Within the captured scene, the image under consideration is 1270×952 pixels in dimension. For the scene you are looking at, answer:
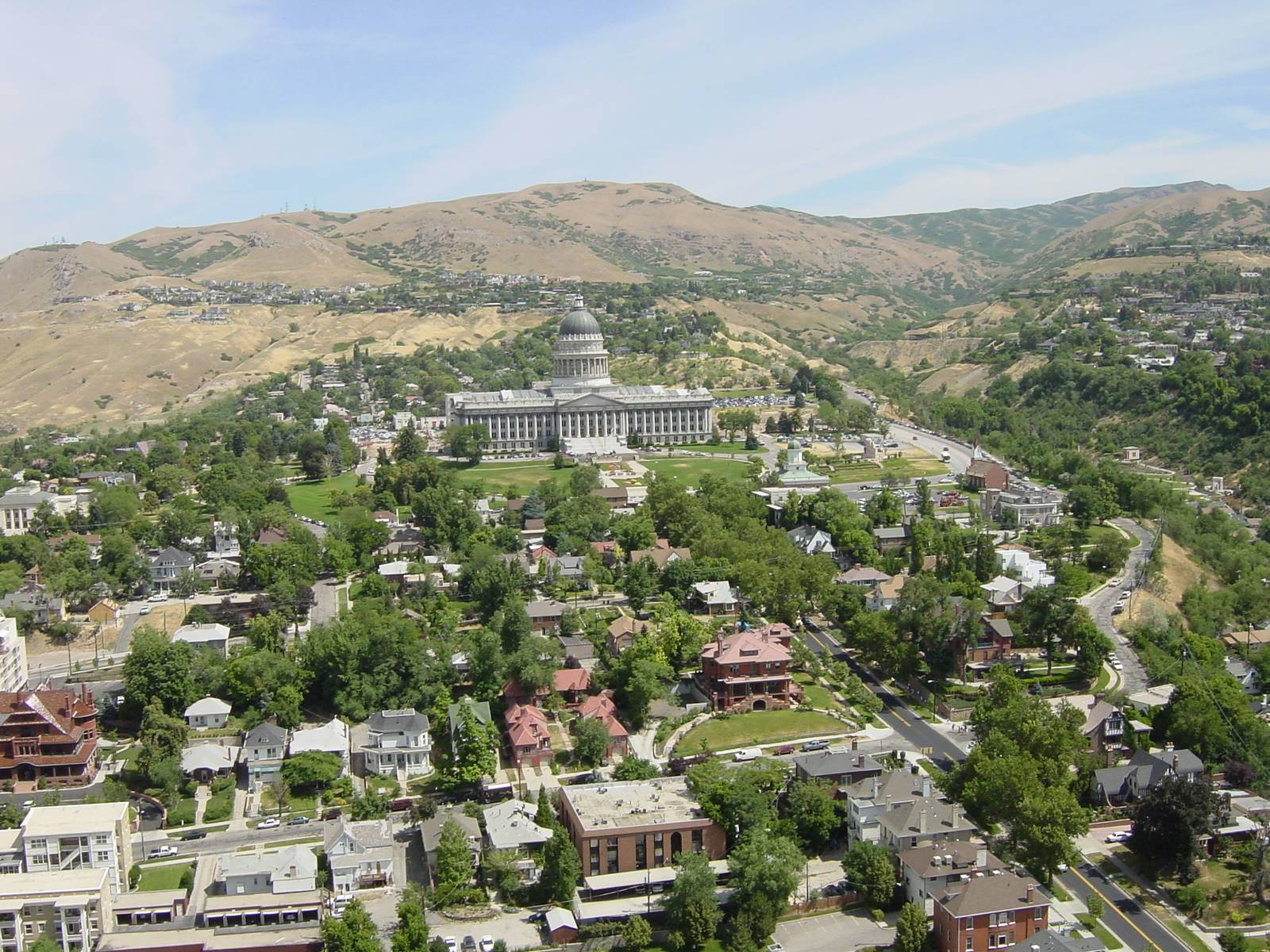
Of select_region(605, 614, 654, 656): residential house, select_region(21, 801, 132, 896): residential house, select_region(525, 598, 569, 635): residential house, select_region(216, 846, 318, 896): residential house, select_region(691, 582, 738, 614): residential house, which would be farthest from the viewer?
select_region(691, 582, 738, 614): residential house

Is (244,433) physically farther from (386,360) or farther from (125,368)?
(125,368)

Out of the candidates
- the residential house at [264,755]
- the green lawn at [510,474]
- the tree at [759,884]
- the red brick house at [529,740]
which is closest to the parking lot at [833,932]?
the tree at [759,884]

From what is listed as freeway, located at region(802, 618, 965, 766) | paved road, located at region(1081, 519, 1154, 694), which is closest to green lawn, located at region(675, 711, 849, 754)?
freeway, located at region(802, 618, 965, 766)

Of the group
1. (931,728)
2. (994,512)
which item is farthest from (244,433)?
(931,728)

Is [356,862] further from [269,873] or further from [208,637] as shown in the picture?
[208,637]

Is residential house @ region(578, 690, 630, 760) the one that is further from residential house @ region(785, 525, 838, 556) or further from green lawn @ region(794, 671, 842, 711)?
residential house @ region(785, 525, 838, 556)

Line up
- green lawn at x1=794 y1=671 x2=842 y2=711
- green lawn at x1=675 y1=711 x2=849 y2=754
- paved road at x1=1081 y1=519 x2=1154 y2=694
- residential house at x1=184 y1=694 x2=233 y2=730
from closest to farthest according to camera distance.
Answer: green lawn at x1=675 y1=711 x2=849 y2=754
residential house at x1=184 y1=694 x2=233 y2=730
green lawn at x1=794 y1=671 x2=842 y2=711
paved road at x1=1081 y1=519 x2=1154 y2=694

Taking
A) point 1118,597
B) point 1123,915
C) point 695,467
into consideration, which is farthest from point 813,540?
point 1123,915
